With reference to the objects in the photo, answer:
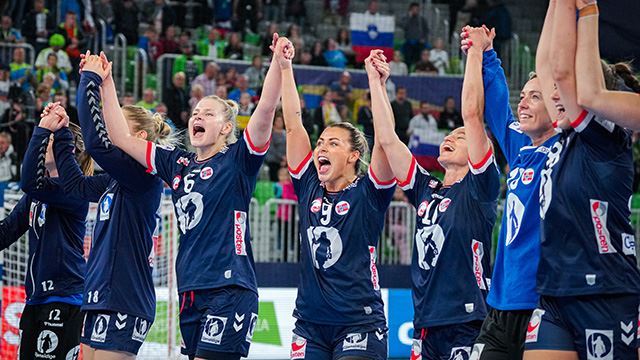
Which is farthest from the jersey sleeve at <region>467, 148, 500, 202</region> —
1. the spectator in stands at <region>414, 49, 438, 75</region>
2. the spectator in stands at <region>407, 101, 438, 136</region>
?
the spectator in stands at <region>414, 49, 438, 75</region>

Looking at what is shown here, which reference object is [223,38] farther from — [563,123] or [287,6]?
[563,123]

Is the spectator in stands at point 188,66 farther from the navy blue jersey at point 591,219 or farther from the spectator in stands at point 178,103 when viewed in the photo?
the navy blue jersey at point 591,219

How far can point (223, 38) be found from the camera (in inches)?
719

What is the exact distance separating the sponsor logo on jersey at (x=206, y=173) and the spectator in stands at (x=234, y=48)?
38.0 ft

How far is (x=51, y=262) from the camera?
6.60m

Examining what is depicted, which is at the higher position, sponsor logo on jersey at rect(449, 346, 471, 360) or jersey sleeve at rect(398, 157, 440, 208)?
jersey sleeve at rect(398, 157, 440, 208)

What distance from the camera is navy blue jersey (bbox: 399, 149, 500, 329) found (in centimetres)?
563

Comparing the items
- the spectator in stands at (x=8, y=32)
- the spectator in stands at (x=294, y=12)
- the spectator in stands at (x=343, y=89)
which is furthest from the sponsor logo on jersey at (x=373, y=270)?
the spectator in stands at (x=294, y=12)

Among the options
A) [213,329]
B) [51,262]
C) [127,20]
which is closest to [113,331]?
[213,329]

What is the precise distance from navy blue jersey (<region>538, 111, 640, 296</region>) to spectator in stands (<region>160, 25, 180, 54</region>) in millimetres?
13293

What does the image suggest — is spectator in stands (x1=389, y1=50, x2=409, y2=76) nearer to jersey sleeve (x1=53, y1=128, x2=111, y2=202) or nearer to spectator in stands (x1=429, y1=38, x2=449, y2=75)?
spectator in stands (x1=429, y1=38, x2=449, y2=75)

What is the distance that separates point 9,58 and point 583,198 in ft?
41.6

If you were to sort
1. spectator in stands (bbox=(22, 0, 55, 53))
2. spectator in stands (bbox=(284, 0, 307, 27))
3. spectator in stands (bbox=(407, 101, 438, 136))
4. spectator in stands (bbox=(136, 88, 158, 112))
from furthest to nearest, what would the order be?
spectator in stands (bbox=(284, 0, 307, 27)) → spectator in stands (bbox=(407, 101, 438, 136)) → spectator in stands (bbox=(22, 0, 55, 53)) → spectator in stands (bbox=(136, 88, 158, 112))

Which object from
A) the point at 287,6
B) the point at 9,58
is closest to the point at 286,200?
the point at 9,58
